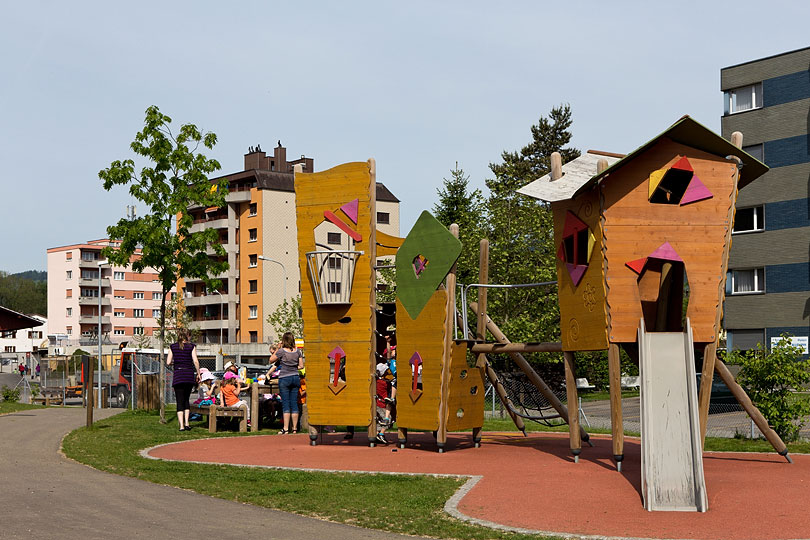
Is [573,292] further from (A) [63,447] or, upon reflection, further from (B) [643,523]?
(A) [63,447]

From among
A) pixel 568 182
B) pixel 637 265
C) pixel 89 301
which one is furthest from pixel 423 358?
pixel 89 301

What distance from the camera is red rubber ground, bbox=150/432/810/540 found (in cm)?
847

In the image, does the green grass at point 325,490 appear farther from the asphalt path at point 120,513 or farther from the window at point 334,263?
the window at point 334,263

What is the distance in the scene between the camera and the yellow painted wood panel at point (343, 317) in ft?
50.8

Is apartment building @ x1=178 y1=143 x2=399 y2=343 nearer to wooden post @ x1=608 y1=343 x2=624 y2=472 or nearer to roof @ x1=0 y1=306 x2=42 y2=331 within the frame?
roof @ x1=0 y1=306 x2=42 y2=331

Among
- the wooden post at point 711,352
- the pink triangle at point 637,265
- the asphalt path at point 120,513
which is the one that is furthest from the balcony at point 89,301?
the wooden post at point 711,352

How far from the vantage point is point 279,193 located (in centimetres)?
8194

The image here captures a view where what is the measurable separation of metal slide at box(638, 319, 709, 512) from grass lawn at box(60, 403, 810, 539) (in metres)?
→ 2.09

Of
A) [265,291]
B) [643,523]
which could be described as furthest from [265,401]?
[265,291]

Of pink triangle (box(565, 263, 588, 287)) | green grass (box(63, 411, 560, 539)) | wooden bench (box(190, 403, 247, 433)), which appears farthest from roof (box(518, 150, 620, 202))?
wooden bench (box(190, 403, 247, 433))

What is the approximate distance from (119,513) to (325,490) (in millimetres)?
2252

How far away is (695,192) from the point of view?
1245 cm

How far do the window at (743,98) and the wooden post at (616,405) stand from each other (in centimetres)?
3136

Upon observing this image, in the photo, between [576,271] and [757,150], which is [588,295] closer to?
Result: [576,271]
